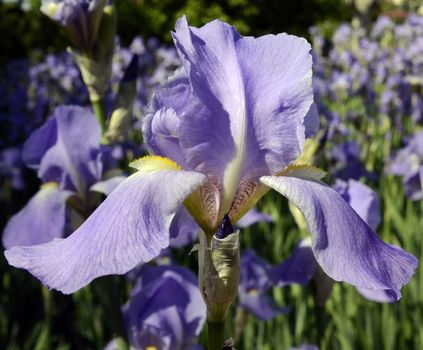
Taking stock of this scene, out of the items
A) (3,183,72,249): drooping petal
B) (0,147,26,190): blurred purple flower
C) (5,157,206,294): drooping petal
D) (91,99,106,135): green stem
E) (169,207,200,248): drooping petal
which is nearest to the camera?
(5,157,206,294): drooping petal

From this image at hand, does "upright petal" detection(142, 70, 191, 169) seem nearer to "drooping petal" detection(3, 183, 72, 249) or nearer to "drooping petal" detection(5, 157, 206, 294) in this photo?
"drooping petal" detection(5, 157, 206, 294)

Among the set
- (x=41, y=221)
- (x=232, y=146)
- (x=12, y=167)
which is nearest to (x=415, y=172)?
(x=41, y=221)

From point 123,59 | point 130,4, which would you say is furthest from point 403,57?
point 130,4

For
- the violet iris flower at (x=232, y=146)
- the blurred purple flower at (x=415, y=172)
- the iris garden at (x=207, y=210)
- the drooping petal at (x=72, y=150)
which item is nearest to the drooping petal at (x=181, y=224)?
the iris garden at (x=207, y=210)

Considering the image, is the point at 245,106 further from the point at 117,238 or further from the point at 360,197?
the point at 360,197

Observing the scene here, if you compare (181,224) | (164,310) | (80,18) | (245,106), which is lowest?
(164,310)

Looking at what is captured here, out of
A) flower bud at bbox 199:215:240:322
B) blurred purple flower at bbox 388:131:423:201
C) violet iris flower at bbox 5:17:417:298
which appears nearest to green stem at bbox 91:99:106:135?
violet iris flower at bbox 5:17:417:298
